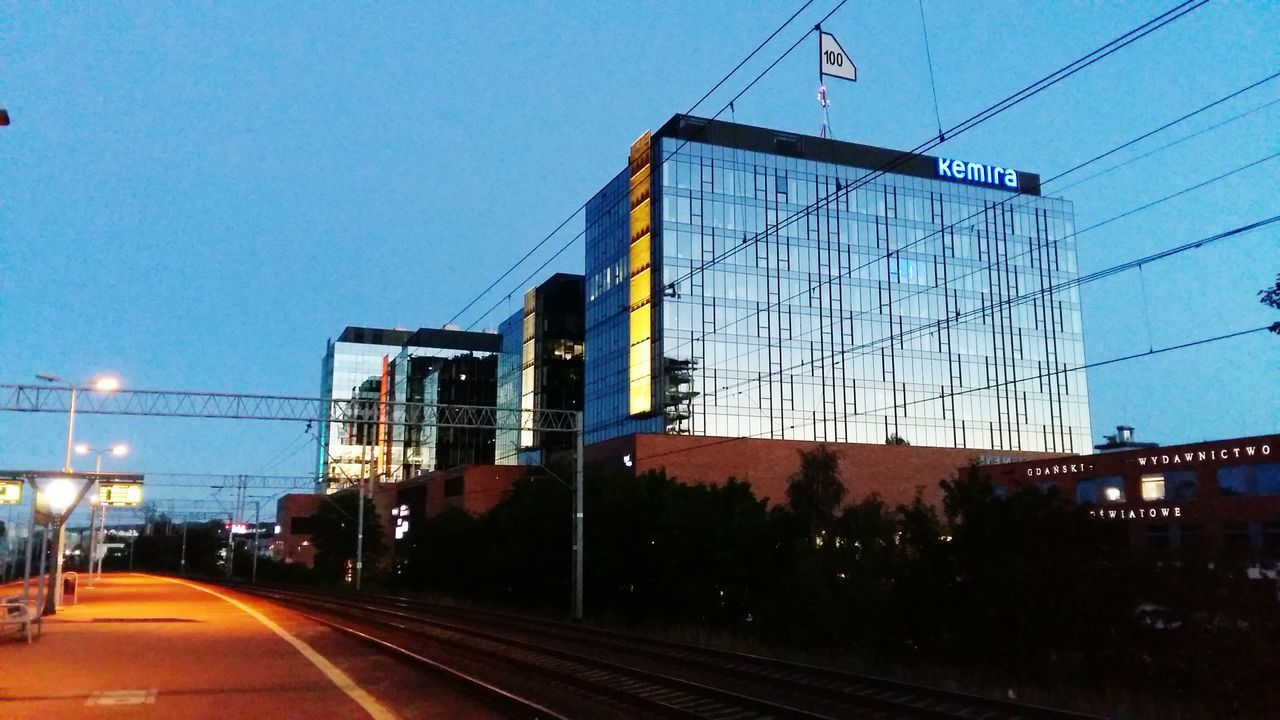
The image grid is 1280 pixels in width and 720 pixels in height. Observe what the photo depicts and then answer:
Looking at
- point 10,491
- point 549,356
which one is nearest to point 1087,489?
point 549,356

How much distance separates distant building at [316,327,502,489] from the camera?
393 ft

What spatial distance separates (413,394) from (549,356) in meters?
35.8

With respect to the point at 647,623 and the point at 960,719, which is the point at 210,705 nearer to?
the point at 960,719

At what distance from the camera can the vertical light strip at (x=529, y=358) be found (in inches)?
3796

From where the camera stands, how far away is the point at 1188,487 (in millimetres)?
55719

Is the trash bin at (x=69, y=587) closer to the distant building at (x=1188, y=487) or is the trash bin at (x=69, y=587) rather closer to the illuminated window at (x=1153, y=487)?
the distant building at (x=1188, y=487)

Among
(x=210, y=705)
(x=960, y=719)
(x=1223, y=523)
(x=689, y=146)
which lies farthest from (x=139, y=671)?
(x=689, y=146)

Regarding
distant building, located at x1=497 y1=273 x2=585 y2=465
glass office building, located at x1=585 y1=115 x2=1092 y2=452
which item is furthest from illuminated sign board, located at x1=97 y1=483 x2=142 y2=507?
distant building, located at x1=497 y1=273 x2=585 y2=465

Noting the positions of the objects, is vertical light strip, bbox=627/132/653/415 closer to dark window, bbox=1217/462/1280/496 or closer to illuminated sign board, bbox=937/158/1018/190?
illuminated sign board, bbox=937/158/1018/190

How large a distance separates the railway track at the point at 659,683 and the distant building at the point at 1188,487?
33.1 m

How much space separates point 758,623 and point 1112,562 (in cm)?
1359

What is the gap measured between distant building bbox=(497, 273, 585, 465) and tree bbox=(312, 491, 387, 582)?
51.2 feet

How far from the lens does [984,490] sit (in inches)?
871

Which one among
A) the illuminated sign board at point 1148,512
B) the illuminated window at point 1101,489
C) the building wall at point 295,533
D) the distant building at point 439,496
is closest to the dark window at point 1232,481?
the illuminated sign board at point 1148,512
